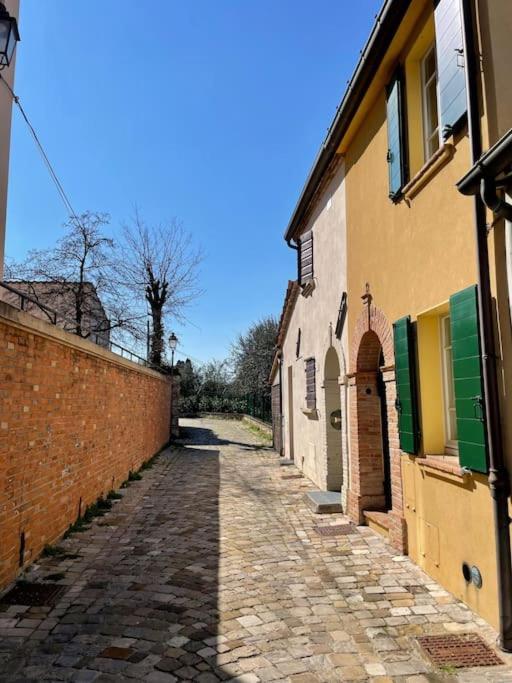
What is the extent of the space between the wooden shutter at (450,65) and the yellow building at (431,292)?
0.06 feet

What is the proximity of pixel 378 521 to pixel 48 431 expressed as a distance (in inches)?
173

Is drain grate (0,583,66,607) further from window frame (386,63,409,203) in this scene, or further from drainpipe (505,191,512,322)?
window frame (386,63,409,203)

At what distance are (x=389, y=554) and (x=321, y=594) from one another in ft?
4.95

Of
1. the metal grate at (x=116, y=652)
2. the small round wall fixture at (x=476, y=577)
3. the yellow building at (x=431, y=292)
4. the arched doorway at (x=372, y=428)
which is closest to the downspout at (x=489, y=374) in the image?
the yellow building at (x=431, y=292)

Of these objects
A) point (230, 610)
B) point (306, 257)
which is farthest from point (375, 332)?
point (306, 257)

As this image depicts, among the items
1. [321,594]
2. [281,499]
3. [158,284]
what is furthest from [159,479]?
[158,284]

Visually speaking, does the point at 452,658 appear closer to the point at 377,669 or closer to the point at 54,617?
the point at 377,669

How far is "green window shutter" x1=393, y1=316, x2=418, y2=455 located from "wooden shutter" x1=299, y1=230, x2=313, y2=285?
5.46 metres

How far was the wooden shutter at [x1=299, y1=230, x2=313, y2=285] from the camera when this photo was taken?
10961 mm

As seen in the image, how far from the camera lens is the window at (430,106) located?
18.3ft

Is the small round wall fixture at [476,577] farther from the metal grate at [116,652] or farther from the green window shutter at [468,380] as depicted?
the metal grate at [116,652]

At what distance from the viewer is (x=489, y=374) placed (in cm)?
382

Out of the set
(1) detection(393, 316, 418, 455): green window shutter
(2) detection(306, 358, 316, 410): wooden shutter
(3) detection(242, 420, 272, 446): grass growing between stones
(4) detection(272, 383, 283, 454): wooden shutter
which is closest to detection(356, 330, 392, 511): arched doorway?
(1) detection(393, 316, 418, 455): green window shutter

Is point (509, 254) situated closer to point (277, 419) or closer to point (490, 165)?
point (490, 165)
